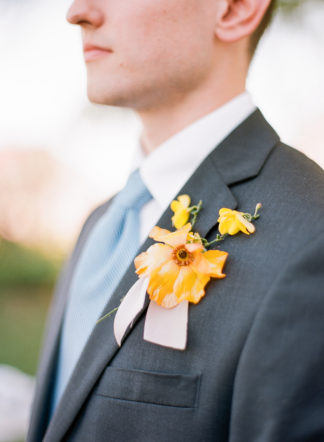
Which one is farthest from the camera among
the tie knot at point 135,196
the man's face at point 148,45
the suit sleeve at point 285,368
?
the tie knot at point 135,196

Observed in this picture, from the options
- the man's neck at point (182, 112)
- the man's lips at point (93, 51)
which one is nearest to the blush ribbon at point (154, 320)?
the man's neck at point (182, 112)

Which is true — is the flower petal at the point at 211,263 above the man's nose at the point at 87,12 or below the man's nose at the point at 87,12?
below

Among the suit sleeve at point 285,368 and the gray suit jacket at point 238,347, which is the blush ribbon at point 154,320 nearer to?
the gray suit jacket at point 238,347

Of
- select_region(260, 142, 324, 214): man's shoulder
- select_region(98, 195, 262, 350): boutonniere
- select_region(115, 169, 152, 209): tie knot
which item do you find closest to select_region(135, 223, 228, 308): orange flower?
select_region(98, 195, 262, 350): boutonniere

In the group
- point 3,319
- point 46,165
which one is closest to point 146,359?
point 46,165

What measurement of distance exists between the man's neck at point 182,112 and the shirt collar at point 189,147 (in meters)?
0.04

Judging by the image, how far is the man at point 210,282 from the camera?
1056 millimetres

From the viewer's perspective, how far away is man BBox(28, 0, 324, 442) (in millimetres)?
1056

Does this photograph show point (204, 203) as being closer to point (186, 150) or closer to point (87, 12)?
point (186, 150)

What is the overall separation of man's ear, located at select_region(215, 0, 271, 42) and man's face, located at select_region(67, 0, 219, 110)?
29 millimetres

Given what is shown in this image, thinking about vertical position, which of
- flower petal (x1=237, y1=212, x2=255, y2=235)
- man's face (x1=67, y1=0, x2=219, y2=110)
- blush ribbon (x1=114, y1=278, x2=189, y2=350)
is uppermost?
man's face (x1=67, y1=0, x2=219, y2=110)

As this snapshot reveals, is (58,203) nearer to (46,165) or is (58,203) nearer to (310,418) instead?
(46,165)

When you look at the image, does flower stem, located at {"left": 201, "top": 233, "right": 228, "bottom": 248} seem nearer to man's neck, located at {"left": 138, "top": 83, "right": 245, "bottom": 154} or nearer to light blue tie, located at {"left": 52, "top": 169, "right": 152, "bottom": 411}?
light blue tie, located at {"left": 52, "top": 169, "right": 152, "bottom": 411}

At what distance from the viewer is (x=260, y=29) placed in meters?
1.68
